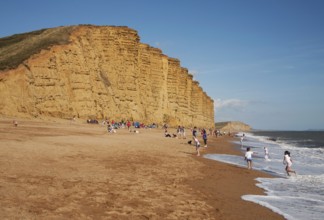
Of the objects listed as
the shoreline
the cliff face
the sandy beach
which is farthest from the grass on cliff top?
the shoreline

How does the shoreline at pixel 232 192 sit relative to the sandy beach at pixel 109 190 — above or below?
below

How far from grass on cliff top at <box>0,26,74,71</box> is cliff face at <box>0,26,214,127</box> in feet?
3.46

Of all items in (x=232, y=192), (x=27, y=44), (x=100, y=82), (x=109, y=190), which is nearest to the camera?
(x=109, y=190)

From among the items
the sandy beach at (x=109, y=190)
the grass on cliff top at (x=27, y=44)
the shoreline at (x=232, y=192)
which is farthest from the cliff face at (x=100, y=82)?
the shoreline at (x=232, y=192)

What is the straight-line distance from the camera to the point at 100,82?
4559 centimetres

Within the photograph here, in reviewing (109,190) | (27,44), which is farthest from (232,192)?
(27,44)

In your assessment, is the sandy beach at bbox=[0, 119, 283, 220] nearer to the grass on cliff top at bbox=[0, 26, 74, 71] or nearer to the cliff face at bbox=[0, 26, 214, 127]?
the cliff face at bbox=[0, 26, 214, 127]

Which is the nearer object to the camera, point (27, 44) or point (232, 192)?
point (232, 192)

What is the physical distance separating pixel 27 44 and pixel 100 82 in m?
11.9

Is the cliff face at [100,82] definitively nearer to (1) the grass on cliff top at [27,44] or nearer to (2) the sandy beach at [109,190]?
(1) the grass on cliff top at [27,44]

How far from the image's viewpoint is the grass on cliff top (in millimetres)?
36906

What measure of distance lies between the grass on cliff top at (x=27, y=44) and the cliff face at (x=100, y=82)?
41.5 inches

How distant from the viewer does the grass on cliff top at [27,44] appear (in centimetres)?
3691

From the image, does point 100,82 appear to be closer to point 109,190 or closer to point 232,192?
point 232,192
